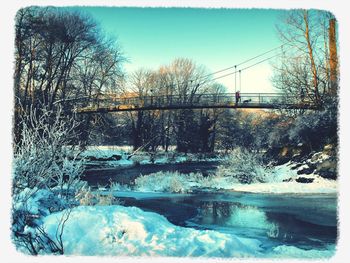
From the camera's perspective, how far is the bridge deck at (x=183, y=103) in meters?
5.75

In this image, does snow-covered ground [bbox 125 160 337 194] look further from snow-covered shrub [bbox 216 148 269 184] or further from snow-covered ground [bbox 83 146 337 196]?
snow-covered shrub [bbox 216 148 269 184]

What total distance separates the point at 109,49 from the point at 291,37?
8.72ft

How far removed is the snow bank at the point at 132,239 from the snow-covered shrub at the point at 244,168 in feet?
16.2

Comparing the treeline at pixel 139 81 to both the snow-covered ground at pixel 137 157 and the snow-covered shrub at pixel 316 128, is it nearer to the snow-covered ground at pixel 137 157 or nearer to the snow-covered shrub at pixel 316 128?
the snow-covered shrub at pixel 316 128

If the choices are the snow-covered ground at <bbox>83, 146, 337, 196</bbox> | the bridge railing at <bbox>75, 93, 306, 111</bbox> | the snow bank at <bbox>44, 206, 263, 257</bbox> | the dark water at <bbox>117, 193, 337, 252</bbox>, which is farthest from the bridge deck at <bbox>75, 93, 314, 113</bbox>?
the snow bank at <bbox>44, 206, 263, 257</bbox>

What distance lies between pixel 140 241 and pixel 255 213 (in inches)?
109

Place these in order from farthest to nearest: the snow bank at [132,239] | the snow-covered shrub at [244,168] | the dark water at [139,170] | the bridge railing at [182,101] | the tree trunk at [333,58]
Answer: the snow-covered shrub at [244,168]
the dark water at [139,170]
the bridge railing at [182,101]
the tree trunk at [333,58]
the snow bank at [132,239]

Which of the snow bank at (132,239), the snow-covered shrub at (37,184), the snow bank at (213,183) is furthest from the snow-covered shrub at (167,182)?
the snow bank at (132,239)

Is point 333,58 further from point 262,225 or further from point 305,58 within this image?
point 262,225

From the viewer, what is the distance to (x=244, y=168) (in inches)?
337

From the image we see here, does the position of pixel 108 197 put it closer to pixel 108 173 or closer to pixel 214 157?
pixel 108 173

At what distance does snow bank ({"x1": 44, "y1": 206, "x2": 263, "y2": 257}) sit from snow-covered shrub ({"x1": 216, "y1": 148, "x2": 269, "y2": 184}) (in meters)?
4.95

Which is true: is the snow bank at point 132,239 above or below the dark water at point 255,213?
above

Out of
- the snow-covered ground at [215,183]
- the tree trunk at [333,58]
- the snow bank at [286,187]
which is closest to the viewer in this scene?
the tree trunk at [333,58]
